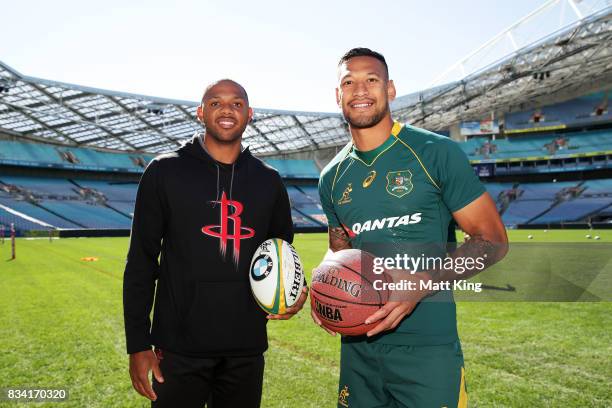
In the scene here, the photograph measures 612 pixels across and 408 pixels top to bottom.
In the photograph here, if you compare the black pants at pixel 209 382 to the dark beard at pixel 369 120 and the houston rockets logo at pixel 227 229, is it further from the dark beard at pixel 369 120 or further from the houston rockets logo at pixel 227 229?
the dark beard at pixel 369 120

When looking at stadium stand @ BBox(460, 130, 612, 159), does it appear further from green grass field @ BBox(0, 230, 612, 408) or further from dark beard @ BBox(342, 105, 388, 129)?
dark beard @ BBox(342, 105, 388, 129)

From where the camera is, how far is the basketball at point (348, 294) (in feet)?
7.54

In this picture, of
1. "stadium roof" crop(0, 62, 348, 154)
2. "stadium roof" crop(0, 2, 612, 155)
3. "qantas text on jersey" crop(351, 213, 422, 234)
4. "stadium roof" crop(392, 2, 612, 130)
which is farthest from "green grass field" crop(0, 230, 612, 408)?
"stadium roof" crop(392, 2, 612, 130)

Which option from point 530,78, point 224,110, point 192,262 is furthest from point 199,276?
point 530,78

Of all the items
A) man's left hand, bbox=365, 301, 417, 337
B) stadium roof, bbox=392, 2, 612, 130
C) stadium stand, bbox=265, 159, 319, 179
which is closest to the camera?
man's left hand, bbox=365, 301, 417, 337

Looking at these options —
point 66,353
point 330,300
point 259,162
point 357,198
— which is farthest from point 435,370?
point 66,353

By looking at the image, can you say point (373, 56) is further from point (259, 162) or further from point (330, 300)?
point (330, 300)

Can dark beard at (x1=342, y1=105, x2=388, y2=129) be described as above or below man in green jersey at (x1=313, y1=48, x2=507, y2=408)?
above

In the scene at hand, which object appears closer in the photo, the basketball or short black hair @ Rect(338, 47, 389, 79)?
the basketball

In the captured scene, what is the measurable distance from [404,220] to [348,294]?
1.71 feet

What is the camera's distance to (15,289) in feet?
33.2

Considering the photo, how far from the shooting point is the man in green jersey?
225 centimetres

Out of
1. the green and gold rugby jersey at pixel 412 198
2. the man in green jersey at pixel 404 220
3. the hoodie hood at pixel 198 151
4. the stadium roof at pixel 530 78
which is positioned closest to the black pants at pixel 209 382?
the man in green jersey at pixel 404 220

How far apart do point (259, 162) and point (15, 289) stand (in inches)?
390
